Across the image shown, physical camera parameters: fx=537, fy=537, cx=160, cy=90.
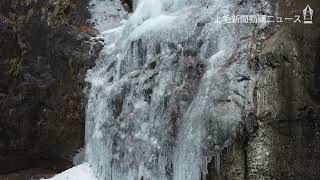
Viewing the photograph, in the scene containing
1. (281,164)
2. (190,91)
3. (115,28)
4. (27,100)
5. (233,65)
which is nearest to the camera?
(281,164)

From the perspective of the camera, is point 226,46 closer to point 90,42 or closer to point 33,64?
point 90,42

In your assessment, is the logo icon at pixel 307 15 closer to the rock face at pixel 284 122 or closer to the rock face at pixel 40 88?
the rock face at pixel 284 122

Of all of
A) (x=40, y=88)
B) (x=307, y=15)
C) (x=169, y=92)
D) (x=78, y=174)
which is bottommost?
(x=78, y=174)

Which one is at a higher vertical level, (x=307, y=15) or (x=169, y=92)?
(x=307, y=15)

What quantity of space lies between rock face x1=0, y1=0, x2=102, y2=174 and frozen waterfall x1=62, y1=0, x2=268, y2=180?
0.47 m

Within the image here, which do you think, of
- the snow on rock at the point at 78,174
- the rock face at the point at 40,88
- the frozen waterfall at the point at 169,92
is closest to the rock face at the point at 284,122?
the frozen waterfall at the point at 169,92

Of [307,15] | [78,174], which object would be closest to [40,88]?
[78,174]

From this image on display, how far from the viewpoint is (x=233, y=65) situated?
26.1 ft

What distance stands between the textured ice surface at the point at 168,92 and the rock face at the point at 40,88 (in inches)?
18.1

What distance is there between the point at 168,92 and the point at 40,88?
3640 mm

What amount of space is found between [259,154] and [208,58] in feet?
6.48

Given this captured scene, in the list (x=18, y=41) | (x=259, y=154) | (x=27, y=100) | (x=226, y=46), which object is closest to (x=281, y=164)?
(x=259, y=154)

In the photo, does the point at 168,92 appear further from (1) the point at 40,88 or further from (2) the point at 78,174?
(1) the point at 40,88

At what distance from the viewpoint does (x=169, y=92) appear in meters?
8.83
